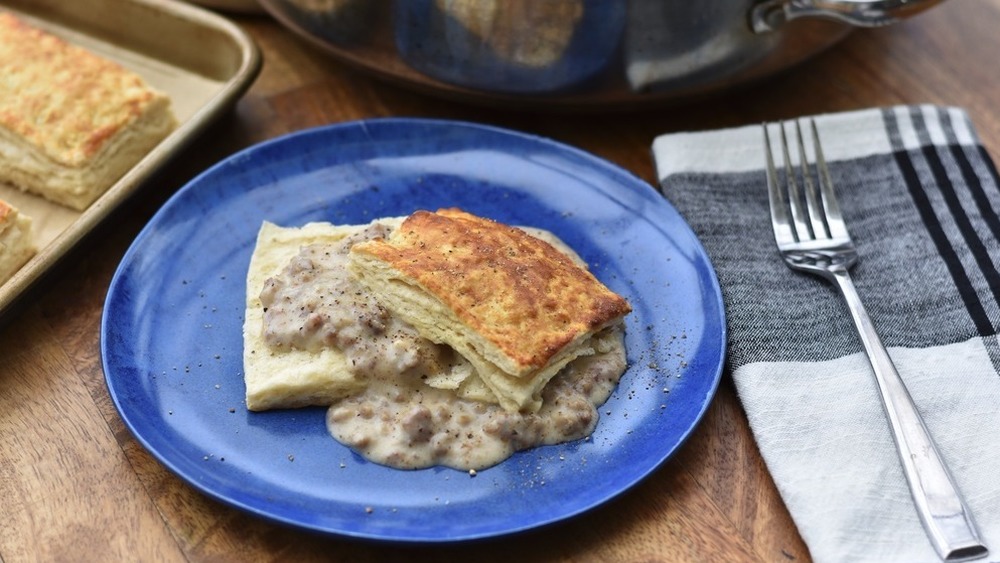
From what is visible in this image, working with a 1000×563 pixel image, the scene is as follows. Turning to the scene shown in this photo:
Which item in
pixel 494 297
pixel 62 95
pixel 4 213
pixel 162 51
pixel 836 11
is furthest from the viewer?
pixel 162 51

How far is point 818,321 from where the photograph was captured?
6.21 ft

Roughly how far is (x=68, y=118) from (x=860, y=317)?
172cm

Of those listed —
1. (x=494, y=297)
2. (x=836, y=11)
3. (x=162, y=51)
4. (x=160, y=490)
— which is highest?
(x=836, y=11)

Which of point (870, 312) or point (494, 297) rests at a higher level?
point (494, 297)

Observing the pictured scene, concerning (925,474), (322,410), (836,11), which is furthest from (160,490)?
(836,11)

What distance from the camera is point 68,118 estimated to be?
2.13 metres

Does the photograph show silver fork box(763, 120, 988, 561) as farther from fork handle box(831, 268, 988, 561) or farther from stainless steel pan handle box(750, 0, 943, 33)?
stainless steel pan handle box(750, 0, 943, 33)

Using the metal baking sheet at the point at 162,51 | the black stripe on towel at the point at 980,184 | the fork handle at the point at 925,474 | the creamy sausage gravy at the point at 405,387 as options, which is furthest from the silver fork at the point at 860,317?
the metal baking sheet at the point at 162,51

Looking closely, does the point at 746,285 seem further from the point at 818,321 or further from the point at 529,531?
the point at 529,531

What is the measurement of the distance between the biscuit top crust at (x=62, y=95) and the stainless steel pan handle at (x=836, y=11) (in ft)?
4.53

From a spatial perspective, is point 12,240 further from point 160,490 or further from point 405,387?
point 405,387

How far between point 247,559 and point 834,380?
3.50ft

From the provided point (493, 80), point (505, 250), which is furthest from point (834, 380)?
point (493, 80)

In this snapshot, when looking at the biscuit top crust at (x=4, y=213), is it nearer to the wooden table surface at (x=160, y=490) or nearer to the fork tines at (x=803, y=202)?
the wooden table surface at (x=160, y=490)
